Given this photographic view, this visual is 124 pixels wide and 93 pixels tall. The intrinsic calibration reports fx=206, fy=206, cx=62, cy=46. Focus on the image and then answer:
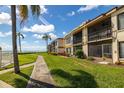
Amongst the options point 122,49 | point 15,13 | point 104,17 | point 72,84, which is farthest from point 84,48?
point 72,84

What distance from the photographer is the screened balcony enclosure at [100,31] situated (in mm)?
24316

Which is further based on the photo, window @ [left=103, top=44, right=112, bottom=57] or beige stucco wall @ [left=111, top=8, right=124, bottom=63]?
window @ [left=103, top=44, right=112, bottom=57]

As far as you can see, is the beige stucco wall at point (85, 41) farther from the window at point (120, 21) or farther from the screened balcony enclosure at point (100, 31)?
the window at point (120, 21)

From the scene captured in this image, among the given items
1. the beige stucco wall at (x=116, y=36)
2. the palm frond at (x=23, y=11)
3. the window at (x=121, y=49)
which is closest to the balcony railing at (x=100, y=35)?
the beige stucco wall at (x=116, y=36)

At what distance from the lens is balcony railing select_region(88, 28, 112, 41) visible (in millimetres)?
24031

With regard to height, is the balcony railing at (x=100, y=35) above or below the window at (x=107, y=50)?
above

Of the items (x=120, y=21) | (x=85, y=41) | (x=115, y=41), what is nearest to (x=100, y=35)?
(x=115, y=41)

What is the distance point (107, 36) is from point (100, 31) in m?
3.44

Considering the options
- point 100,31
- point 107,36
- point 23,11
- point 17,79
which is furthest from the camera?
point 100,31

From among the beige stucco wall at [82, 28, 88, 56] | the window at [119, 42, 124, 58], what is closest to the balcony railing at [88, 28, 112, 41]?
the beige stucco wall at [82, 28, 88, 56]

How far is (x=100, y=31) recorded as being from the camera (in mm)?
27594

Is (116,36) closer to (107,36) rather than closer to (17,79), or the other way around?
(107,36)

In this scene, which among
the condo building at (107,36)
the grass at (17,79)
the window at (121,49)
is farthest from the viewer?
the condo building at (107,36)

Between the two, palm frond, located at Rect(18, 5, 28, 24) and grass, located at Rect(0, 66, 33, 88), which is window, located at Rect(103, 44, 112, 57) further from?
grass, located at Rect(0, 66, 33, 88)
